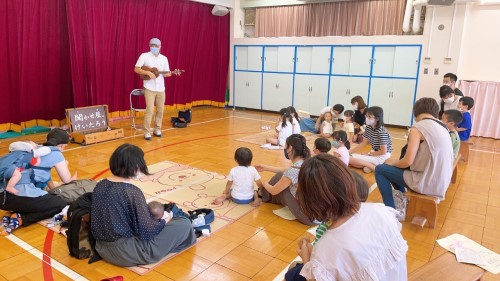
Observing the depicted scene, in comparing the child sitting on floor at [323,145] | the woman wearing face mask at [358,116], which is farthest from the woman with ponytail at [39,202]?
the woman wearing face mask at [358,116]

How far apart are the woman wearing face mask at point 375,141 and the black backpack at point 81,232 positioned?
322cm

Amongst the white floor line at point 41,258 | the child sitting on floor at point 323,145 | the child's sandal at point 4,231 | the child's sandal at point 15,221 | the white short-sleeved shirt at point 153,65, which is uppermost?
the white short-sleeved shirt at point 153,65

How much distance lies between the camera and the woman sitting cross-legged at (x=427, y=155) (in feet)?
9.79

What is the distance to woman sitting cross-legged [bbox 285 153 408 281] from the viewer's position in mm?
1261

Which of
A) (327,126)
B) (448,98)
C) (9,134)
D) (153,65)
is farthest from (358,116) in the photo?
(9,134)

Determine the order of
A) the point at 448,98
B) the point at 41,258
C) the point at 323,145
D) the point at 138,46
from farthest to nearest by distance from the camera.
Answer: the point at 138,46 < the point at 448,98 < the point at 323,145 < the point at 41,258

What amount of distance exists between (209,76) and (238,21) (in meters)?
1.65

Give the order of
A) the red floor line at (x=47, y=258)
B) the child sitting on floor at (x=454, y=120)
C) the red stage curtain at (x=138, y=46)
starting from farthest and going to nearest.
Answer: the red stage curtain at (x=138, y=46) < the child sitting on floor at (x=454, y=120) < the red floor line at (x=47, y=258)

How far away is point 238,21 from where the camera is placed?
9891mm

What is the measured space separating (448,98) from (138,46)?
234 inches

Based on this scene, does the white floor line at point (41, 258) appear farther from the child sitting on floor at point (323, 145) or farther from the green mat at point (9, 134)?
the green mat at point (9, 134)

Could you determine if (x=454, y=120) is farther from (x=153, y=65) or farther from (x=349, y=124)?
(x=153, y=65)

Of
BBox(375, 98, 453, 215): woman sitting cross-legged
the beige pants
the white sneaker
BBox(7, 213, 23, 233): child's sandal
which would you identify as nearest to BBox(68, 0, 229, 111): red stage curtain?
the beige pants

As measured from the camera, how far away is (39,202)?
306 centimetres
